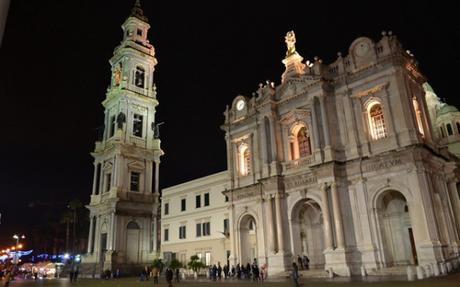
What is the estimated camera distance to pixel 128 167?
4753 centimetres

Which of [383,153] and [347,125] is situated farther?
[347,125]

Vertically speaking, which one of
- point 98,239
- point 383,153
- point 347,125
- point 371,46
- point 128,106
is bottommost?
point 98,239

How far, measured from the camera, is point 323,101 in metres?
28.6

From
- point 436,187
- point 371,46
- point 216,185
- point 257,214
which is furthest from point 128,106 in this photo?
point 436,187

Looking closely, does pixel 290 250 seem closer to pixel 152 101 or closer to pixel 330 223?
pixel 330 223

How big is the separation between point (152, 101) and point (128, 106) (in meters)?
3.92

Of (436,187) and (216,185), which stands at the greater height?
(216,185)

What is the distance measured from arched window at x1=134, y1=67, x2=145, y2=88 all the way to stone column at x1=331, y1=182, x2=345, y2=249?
115 ft

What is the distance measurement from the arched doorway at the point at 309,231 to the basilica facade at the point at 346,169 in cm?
8

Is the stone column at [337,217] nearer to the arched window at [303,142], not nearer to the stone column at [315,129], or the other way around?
the stone column at [315,129]

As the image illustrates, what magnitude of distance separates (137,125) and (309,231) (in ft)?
Answer: 96.4

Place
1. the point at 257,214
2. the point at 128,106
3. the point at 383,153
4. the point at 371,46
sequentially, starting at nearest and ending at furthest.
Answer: the point at 383,153 → the point at 371,46 → the point at 257,214 → the point at 128,106

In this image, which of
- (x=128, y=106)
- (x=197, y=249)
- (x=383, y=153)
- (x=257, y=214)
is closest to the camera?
(x=383, y=153)

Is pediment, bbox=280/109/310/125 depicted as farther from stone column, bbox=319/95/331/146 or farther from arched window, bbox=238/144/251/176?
→ arched window, bbox=238/144/251/176
